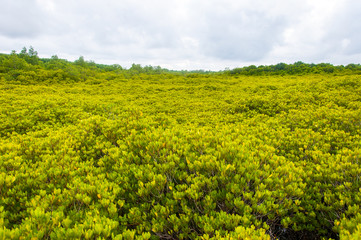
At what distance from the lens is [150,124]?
5863 millimetres

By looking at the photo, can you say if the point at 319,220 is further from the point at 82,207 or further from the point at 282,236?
the point at 82,207

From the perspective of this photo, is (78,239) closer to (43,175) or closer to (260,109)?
(43,175)

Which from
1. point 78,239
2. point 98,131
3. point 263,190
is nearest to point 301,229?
point 263,190

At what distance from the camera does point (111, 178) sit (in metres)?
3.34

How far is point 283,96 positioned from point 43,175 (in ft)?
42.2

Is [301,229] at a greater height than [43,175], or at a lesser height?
lesser

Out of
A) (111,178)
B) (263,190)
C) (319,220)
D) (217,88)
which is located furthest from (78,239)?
(217,88)

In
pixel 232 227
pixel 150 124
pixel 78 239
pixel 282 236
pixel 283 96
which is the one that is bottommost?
pixel 282 236

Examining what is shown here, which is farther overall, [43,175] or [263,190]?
[43,175]

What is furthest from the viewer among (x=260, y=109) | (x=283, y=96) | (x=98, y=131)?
(x=283, y=96)

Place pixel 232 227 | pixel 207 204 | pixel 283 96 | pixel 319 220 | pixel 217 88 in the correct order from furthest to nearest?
pixel 217 88 → pixel 283 96 → pixel 319 220 → pixel 207 204 → pixel 232 227

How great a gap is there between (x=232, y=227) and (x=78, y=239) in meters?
1.82

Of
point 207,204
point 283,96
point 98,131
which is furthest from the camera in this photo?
point 283,96

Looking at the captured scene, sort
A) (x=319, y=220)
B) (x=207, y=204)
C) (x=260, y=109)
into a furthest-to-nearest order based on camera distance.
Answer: (x=260, y=109) < (x=319, y=220) < (x=207, y=204)
